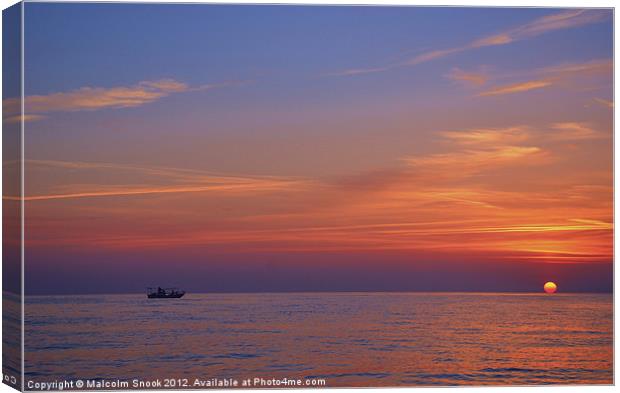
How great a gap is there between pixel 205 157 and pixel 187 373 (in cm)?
258

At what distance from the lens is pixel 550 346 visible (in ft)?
46.7

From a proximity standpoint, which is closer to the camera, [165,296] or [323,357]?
[323,357]

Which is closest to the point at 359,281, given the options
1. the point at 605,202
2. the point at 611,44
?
the point at 605,202

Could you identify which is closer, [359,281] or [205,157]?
[205,157]

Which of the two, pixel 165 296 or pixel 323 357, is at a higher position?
pixel 165 296

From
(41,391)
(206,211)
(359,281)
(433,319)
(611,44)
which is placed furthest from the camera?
(433,319)

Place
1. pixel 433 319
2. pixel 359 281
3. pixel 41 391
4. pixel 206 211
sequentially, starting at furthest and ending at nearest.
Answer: pixel 433 319, pixel 359 281, pixel 206 211, pixel 41 391

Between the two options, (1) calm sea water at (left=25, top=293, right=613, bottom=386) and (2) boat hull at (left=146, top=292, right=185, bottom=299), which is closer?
(1) calm sea water at (left=25, top=293, right=613, bottom=386)

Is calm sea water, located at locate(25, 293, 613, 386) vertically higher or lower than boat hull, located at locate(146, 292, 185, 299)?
lower

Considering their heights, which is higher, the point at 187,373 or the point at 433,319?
the point at 433,319

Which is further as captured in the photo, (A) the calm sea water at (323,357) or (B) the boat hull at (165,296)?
(B) the boat hull at (165,296)

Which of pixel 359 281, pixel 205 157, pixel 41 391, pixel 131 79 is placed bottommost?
pixel 41 391

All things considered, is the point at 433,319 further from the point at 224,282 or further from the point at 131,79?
the point at 131,79

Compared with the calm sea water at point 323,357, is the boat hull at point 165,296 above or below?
above
